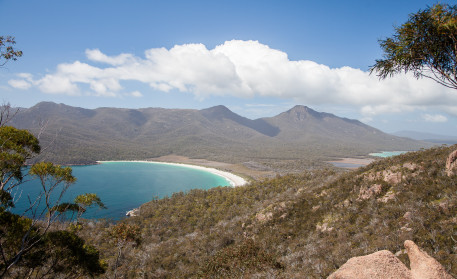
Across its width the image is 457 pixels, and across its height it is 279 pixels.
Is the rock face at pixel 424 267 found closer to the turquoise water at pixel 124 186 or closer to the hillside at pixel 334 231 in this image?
the hillside at pixel 334 231

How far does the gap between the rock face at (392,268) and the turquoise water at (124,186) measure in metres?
74.6

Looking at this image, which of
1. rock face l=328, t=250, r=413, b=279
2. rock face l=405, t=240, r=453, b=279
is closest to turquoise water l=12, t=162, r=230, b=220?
rock face l=328, t=250, r=413, b=279

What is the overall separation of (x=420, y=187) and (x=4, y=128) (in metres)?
22.4

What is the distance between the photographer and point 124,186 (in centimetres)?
11125

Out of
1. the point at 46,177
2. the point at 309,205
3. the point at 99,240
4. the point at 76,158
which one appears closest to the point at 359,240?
the point at 309,205

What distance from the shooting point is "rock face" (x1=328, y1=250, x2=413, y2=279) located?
6.00 metres

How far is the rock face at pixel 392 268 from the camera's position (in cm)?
561

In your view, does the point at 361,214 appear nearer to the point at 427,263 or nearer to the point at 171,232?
the point at 427,263

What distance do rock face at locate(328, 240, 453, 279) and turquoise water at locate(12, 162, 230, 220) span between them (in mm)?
74553

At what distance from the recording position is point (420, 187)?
41.4 feet

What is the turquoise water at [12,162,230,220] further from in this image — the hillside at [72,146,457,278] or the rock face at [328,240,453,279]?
the rock face at [328,240,453,279]

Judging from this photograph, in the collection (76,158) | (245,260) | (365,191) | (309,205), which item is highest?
(365,191)

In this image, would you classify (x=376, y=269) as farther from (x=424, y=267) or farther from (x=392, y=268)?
(x=424, y=267)

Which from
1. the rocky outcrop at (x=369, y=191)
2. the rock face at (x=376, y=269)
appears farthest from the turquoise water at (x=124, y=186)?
the rock face at (x=376, y=269)
